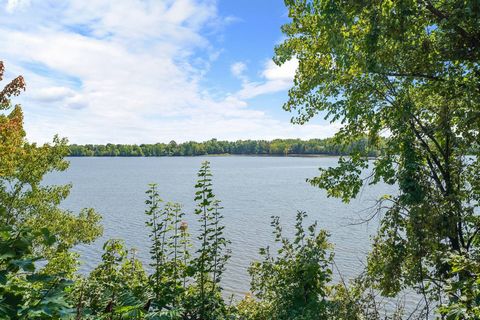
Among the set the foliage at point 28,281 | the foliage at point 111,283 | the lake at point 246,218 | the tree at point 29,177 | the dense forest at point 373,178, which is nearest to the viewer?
the foliage at point 28,281

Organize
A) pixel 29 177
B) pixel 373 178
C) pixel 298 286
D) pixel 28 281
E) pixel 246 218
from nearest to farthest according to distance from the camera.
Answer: pixel 28 281 → pixel 298 286 → pixel 373 178 → pixel 29 177 → pixel 246 218

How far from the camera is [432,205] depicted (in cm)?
709

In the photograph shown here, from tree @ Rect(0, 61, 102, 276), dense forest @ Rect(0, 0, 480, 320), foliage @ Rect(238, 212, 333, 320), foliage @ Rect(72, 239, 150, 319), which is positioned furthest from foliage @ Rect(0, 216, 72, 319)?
tree @ Rect(0, 61, 102, 276)

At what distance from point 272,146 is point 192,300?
193002 millimetres

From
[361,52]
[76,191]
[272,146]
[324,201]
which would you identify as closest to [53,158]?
[361,52]

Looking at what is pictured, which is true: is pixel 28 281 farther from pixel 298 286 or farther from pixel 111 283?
pixel 298 286

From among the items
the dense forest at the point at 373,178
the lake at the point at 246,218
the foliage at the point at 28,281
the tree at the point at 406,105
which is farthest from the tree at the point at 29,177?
the foliage at the point at 28,281

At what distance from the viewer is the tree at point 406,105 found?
5812mm

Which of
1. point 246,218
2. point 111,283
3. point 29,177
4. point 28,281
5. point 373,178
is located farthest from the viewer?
point 246,218

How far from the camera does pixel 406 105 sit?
719 centimetres

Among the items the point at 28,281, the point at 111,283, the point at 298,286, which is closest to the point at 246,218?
the point at 298,286

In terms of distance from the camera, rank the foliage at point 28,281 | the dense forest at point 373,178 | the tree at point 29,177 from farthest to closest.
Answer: the tree at point 29,177 → the dense forest at point 373,178 → the foliage at point 28,281

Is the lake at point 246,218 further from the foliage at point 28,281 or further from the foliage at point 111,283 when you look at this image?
the foliage at point 28,281

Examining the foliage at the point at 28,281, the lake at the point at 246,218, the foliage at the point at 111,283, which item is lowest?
the lake at the point at 246,218
